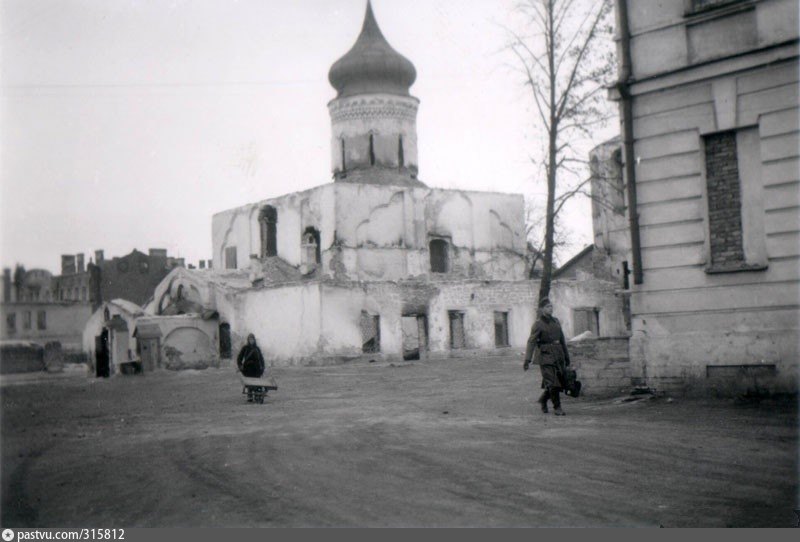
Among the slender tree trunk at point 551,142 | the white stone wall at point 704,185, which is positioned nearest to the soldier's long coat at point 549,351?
the white stone wall at point 704,185

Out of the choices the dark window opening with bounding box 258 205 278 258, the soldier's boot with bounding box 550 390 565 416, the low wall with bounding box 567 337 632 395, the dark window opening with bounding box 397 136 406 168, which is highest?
the dark window opening with bounding box 397 136 406 168

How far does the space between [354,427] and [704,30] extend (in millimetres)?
7650

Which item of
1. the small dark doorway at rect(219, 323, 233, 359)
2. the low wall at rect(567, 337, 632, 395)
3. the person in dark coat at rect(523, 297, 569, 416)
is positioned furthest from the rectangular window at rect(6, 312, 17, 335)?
the small dark doorway at rect(219, 323, 233, 359)

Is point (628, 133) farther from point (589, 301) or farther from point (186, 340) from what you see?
point (589, 301)

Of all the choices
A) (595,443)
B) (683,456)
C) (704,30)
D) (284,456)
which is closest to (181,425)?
(284,456)

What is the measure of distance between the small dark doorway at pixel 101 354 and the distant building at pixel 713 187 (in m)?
30.9

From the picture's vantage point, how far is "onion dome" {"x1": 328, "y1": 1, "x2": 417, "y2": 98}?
44.8 metres

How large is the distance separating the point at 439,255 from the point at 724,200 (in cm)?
3322

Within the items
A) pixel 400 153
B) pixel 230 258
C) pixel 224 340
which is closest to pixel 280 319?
pixel 224 340

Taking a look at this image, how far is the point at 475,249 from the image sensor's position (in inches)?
1849

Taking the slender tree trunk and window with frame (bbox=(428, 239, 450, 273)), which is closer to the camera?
the slender tree trunk

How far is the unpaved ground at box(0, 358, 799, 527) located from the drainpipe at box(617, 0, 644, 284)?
2.25 m

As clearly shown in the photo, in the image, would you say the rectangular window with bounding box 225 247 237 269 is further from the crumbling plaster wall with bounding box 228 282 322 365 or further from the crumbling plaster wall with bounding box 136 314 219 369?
the crumbling plaster wall with bounding box 136 314 219 369

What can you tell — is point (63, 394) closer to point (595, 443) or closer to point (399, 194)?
point (595, 443)
